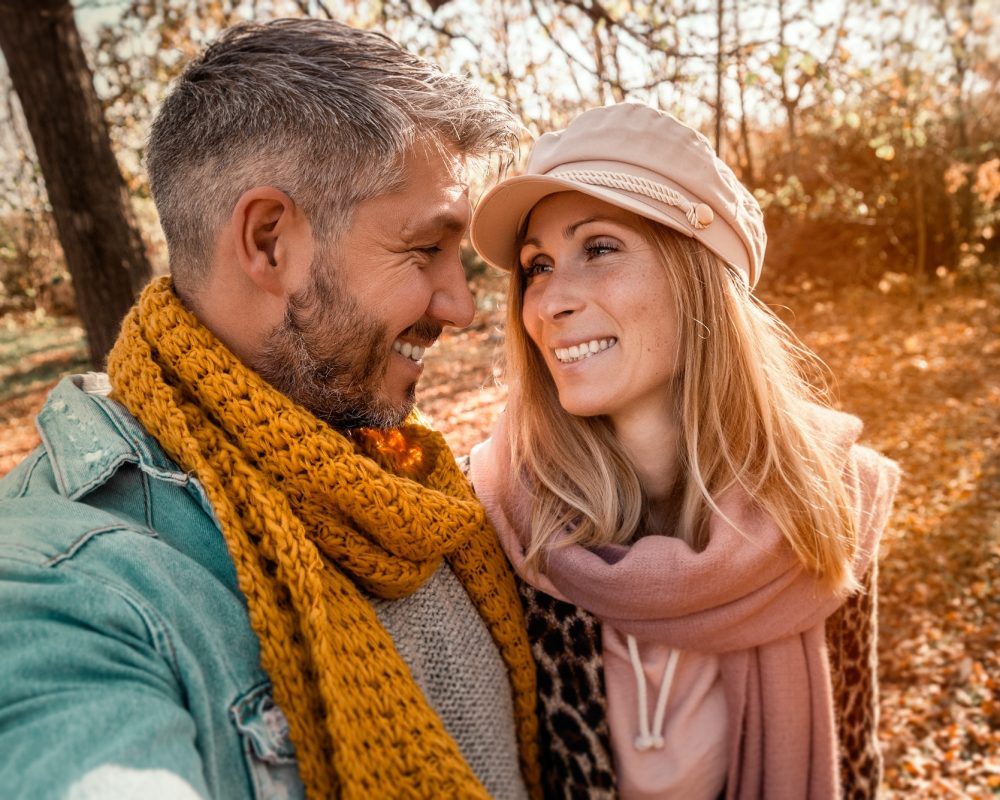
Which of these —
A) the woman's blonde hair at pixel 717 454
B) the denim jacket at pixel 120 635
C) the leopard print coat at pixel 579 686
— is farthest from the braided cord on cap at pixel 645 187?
the denim jacket at pixel 120 635

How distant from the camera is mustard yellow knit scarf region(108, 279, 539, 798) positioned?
1.26 metres

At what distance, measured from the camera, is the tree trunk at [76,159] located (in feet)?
10.5

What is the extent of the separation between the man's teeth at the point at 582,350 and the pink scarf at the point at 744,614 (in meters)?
0.50

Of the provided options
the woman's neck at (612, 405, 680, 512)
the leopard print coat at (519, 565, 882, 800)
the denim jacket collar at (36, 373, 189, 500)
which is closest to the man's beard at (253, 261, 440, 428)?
the denim jacket collar at (36, 373, 189, 500)

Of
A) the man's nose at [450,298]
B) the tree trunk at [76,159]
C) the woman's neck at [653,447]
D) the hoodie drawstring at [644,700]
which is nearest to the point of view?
the man's nose at [450,298]

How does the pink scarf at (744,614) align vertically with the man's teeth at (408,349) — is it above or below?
below

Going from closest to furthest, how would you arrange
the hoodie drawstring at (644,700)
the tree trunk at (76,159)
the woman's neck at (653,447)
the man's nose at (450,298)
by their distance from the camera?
the man's nose at (450,298) < the hoodie drawstring at (644,700) < the woman's neck at (653,447) < the tree trunk at (76,159)

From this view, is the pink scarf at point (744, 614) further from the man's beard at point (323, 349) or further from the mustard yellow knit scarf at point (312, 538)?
the man's beard at point (323, 349)

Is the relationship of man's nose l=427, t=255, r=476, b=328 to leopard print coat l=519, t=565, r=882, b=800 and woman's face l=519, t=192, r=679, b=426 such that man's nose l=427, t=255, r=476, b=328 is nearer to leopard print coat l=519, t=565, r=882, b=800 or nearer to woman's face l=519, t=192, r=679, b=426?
woman's face l=519, t=192, r=679, b=426

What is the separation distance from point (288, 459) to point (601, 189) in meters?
1.08

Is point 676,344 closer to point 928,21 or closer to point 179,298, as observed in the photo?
point 179,298

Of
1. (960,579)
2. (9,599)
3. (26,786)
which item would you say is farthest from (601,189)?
(960,579)

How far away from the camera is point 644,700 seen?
192cm

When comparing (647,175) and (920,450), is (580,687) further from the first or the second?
(920,450)
